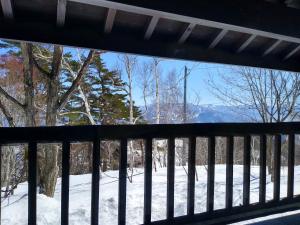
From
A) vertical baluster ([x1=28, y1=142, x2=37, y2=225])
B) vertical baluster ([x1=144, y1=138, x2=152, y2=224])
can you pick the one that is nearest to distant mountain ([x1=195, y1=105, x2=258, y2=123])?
vertical baluster ([x1=144, y1=138, x2=152, y2=224])

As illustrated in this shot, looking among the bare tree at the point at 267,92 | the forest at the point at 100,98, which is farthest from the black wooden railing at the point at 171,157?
the bare tree at the point at 267,92

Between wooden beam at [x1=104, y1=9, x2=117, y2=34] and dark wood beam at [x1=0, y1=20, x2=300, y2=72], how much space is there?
57 mm

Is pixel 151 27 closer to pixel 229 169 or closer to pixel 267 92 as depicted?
pixel 229 169

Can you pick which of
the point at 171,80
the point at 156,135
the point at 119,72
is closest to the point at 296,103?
the point at 171,80

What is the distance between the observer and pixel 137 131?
2.11 meters

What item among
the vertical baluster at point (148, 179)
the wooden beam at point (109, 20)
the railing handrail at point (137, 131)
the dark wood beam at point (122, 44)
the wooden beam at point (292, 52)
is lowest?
the vertical baluster at point (148, 179)

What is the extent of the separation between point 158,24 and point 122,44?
34cm

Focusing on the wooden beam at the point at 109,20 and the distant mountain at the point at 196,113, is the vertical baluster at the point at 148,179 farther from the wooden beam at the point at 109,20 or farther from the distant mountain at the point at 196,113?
the distant mountain at the point at 196,113

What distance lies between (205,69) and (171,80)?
2.29m

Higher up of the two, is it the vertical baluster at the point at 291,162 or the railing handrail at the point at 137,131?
the railing handrail at the point at 137,131

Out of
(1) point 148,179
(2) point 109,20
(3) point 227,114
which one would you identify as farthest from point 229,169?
(3) point 227,114

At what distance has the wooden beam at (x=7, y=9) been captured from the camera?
5.90 feet

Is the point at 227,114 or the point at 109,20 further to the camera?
the point at 227,114

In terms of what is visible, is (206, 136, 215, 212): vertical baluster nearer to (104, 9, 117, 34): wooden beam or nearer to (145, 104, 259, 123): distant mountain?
(104, 9, 117, 34): wooden beam
